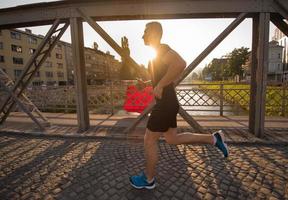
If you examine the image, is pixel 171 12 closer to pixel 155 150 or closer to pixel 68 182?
pixel 155 150

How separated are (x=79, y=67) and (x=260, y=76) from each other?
433 cm

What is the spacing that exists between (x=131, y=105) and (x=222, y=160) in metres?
4.62

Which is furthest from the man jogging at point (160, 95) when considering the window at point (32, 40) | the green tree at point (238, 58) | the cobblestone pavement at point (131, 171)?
the green tree at point (238, 58)

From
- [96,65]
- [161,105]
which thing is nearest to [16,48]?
[96,65]

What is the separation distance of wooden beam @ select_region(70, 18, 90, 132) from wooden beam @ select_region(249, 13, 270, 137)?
4229mm

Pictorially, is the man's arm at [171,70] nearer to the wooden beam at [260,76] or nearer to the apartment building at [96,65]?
the wooden beam at [260,76]

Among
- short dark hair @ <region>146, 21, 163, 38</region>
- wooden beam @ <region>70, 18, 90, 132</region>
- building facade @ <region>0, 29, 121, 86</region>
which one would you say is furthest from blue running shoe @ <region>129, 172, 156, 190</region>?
building facade @ <region>0, 29, 121, 86</region>

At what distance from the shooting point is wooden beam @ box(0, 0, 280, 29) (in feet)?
13.1

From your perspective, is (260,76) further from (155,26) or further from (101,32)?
(101,32)

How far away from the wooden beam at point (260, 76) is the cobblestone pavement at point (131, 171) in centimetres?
66

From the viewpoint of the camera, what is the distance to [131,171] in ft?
9.61

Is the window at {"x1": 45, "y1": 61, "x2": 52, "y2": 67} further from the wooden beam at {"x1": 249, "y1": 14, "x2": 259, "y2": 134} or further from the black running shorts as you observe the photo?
the black running shorts

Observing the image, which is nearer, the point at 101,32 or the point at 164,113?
the point at 164,113

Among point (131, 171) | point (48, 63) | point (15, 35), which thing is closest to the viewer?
point (131, 171)
